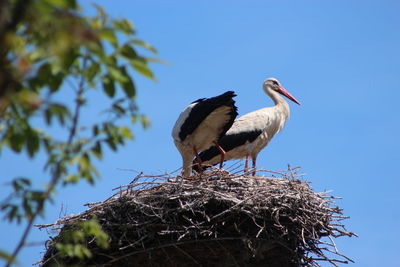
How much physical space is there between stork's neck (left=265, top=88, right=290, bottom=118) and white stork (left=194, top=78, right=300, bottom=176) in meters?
0.11

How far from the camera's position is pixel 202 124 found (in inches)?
370

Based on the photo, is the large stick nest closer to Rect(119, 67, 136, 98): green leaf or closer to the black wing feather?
the black wing feather

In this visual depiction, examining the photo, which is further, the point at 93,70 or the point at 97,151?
the point at 97,151

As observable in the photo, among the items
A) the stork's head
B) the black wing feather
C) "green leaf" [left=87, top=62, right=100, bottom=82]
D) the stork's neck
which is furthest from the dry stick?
the stork's head

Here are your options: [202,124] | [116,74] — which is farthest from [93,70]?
→ [202,124]

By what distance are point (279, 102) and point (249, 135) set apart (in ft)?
4.44

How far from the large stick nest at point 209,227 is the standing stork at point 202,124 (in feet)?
5.75

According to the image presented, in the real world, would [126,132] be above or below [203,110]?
below

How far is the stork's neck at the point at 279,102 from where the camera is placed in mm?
11648

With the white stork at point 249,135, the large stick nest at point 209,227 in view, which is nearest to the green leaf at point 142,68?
the large stick nest at point 209,227

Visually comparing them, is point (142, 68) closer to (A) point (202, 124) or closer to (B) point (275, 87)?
(A) point (202, 124)

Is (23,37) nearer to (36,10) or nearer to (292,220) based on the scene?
(36,10)

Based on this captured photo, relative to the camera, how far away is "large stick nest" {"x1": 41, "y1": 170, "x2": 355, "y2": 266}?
6914 millimetres

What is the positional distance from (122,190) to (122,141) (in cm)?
486
